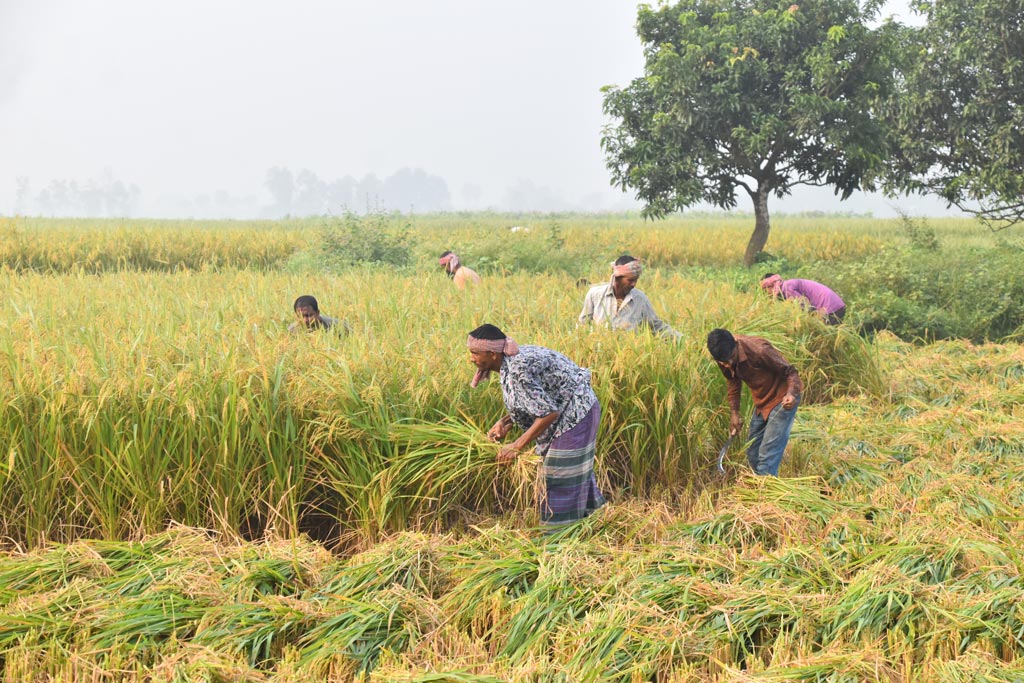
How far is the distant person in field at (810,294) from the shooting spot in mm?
7816

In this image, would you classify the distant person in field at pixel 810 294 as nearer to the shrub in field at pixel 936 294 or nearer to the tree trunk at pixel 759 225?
the shrub in field at pixel 936 294

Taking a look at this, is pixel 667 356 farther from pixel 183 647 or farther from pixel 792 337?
pixel 183 647

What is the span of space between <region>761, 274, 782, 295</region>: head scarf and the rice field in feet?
5.09

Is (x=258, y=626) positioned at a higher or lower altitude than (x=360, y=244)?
lower

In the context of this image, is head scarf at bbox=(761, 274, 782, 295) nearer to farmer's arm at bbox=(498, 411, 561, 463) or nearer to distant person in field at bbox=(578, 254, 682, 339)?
distant person in field at bbox=(578, 254, 682, 339)

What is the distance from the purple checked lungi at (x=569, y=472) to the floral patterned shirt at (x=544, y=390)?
51mm

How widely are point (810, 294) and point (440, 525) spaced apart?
535 centimetres

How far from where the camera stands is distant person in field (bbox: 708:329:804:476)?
4.68 metres

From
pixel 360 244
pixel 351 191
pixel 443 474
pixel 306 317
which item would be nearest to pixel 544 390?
pixel 443 474

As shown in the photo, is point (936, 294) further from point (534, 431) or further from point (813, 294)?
point (534, 431)

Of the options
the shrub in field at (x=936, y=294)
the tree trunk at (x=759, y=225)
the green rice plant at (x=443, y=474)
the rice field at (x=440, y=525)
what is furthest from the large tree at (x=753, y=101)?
the green rice plant at (x=443, y=474)

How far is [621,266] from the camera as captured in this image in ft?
19.2

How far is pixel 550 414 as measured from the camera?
12.5 feet

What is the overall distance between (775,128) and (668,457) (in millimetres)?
12748
